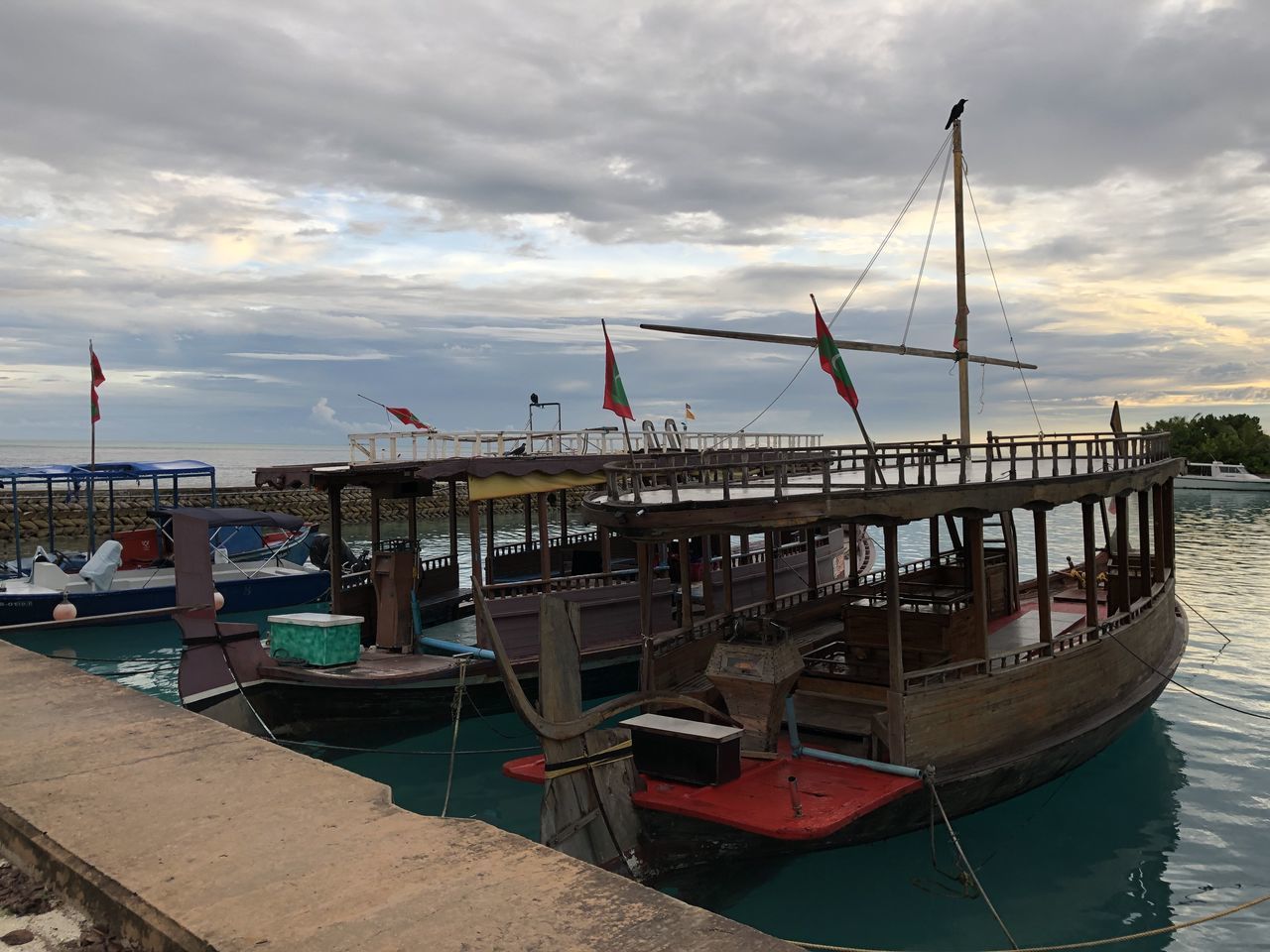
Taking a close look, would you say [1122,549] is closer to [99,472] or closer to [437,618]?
[437,618]

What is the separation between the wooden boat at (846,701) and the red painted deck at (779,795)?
2cm

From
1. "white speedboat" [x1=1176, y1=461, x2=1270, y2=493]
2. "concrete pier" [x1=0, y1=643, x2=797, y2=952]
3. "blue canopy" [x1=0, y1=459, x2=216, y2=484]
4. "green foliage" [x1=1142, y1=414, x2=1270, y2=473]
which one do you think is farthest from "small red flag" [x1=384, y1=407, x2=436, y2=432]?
"green foliage" [x1=1142, y1=414, x2=1270, y2=473]

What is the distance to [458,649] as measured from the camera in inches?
621

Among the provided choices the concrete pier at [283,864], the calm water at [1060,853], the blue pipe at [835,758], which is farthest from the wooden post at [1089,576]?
the concrete pier at [283,864]

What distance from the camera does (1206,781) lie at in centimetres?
1417

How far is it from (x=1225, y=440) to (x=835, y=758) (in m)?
99.5

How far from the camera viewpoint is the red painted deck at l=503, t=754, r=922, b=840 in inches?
335

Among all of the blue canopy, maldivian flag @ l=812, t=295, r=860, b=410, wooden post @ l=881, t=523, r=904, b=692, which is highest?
maldivian flag @ l=812, t=295, r=860, b=410

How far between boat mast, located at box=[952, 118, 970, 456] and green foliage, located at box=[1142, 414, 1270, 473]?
81.8 meters

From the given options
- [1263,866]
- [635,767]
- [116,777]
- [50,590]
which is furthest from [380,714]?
[50,590]

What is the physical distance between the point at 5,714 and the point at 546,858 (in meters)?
4.04

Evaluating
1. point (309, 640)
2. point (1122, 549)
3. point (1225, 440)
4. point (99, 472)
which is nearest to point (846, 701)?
point (1122, 549)

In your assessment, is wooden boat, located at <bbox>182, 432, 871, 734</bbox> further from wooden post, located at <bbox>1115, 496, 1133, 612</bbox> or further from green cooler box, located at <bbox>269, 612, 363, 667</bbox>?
wooden post, located at <bbox>1115, 496, 1133, 612</bbox>

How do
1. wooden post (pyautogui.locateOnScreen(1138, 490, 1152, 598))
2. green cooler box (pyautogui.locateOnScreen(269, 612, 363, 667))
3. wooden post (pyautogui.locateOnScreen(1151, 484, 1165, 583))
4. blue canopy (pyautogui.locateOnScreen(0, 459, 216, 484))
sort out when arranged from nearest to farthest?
green cooler box (pyautogui.locateOnScreen(269, 612, 363, 667)) → wooden post (pyautogui.locateOnScreen(1138, 490, 1152, 598)) → wooden post (pyautogui.locateOnScreen(1151, 484, 1165, 583)) → blue canopy (pyautogui.locateOnScreen(0, 459, 216, 484))
